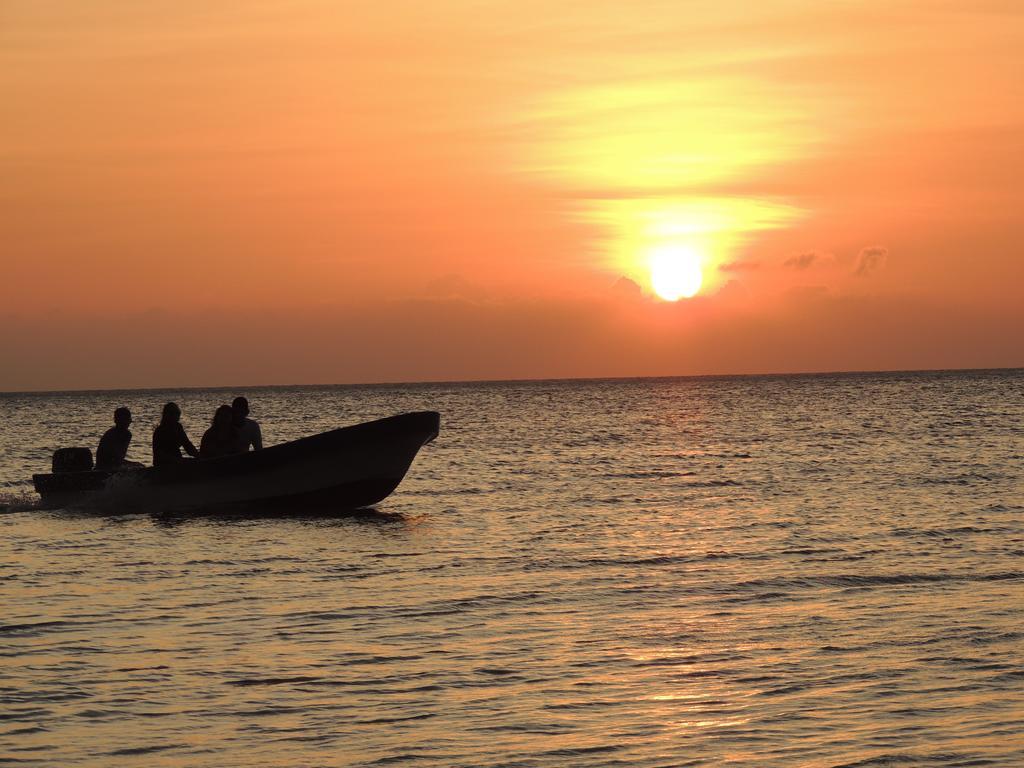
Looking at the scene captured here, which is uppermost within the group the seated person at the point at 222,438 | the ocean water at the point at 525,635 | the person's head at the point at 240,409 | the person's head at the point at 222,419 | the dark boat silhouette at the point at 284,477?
the person's head at the point at 240,409

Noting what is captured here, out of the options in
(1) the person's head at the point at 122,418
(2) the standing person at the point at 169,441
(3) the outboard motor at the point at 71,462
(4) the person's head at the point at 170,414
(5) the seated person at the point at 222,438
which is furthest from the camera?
(3) the outboard motor at the point at 71,462

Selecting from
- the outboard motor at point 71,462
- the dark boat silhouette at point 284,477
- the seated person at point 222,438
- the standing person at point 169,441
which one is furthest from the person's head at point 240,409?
the outboard motor at point 71,462

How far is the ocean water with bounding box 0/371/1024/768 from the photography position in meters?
8.98

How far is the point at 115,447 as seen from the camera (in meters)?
24.7

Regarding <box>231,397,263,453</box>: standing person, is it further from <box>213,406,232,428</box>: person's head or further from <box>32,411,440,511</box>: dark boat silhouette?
<box>32,411,440,511</box>: dark boat silhouette

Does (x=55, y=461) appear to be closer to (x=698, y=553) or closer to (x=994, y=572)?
(x=698, y=553)

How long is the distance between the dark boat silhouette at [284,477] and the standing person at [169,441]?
269mm

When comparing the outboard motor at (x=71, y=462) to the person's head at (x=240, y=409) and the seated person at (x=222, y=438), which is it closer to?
the seated person at (x=222, y=438)

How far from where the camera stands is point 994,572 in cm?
1639

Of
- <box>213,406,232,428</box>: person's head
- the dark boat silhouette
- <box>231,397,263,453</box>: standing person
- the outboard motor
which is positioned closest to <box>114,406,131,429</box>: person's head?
the dark boat silhouette

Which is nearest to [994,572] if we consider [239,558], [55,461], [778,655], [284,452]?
[778,655]

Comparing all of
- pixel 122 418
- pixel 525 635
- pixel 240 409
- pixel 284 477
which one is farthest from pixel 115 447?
pixel 525 635

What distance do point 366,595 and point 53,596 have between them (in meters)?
3.58

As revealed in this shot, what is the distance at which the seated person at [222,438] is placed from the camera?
24.1m
